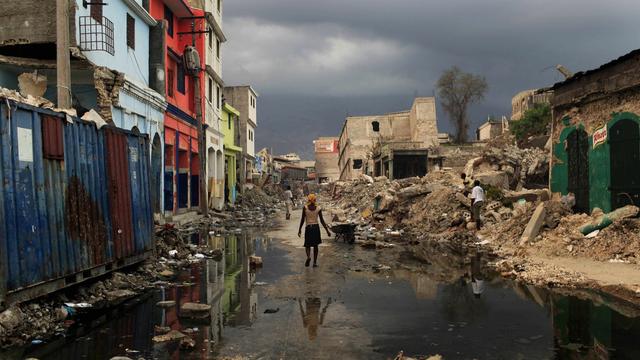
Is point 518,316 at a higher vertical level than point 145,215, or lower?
lower

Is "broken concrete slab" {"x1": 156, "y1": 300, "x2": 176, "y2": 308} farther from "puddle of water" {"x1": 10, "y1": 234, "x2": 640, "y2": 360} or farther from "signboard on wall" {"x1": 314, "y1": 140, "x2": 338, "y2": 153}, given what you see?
"signboard on wall" {"x1": 314, "y1": 140, "x2": 338, "y2": 153}

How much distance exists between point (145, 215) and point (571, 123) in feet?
39.4

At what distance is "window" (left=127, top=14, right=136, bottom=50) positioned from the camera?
17406 millimetres

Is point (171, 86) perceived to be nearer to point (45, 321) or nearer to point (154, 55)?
point (154, 55)

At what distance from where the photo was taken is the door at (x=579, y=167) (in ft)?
45.9

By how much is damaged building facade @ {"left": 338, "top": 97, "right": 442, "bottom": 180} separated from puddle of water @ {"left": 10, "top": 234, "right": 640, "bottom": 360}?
29775 mm

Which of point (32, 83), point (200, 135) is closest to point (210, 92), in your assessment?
point (200, 135)

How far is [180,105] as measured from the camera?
23719mm

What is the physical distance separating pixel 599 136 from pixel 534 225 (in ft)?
9.40

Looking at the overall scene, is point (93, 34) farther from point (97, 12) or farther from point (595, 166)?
point (595, 166)

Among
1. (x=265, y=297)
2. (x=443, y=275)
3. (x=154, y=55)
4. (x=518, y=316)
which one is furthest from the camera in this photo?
(x=154, y=55)

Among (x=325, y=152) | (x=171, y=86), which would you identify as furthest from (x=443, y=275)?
(x=325, y=152)

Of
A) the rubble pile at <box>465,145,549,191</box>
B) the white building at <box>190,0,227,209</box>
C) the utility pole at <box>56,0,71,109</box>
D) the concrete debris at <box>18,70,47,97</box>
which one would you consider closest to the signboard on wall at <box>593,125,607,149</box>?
the rubble pile at <box>465,145,549,191</box>

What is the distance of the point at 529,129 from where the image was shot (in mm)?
43094
